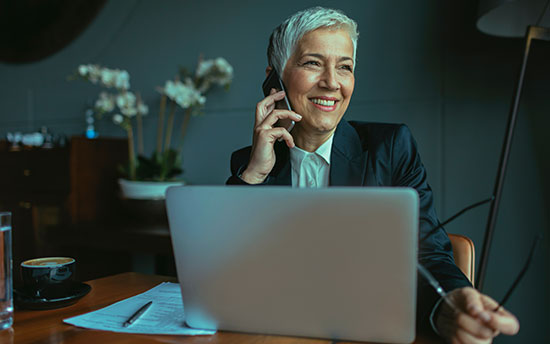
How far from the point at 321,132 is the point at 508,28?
939mm

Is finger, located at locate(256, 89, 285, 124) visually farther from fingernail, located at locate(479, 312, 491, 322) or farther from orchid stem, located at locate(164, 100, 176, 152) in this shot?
orchid stem, located at locate(164, 100, 176, 152)

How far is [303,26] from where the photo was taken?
1.39 meters

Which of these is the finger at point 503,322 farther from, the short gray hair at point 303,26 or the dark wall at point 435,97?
the dark wall at point 435,97

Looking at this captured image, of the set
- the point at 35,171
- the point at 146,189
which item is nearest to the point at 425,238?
the point at 146,189

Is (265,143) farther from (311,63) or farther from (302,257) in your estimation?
(302,257)

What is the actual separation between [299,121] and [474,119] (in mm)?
996

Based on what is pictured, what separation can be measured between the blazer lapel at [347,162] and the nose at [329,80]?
0.50 ft

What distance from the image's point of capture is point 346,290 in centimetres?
66

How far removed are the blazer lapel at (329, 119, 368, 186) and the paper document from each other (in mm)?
596

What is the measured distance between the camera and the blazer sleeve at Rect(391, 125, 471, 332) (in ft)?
→ 2.71

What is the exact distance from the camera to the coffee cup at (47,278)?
959 millimetres

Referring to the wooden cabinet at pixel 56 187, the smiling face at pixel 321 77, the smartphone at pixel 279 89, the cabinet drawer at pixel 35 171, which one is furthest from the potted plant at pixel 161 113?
the smiling face at pixel 321 77

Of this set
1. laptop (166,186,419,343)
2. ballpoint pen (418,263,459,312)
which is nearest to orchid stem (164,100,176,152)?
laptop (166,186,419,343)

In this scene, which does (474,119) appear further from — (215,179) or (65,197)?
(65,197)
